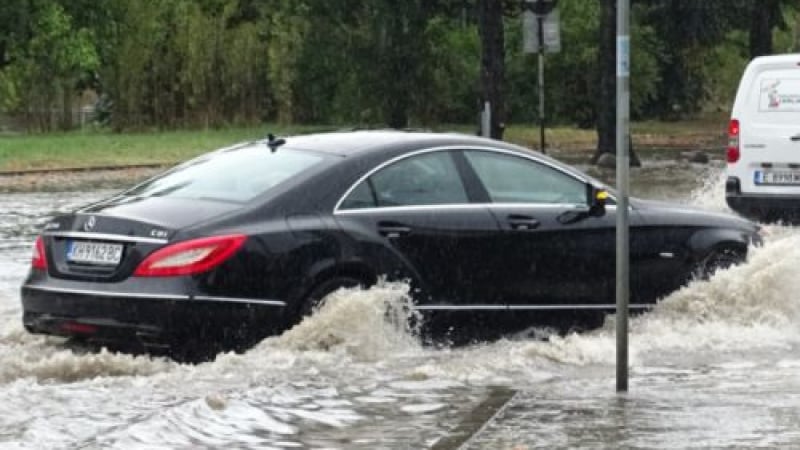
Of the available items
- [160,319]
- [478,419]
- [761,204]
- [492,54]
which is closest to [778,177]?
[761,204]

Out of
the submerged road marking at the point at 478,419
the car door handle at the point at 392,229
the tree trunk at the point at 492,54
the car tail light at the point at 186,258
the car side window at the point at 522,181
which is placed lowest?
the submerged road marking at the point at 478,419

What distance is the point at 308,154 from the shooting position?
9859 millimetres

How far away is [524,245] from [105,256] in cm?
272

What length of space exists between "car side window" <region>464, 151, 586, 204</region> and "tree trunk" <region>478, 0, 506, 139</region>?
957 inches

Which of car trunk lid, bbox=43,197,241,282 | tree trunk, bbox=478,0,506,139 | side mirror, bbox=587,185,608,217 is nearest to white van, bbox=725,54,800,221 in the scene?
side mirror, bbox=587,185,608,217

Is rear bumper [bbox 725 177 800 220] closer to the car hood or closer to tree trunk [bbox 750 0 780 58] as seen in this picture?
the car hood

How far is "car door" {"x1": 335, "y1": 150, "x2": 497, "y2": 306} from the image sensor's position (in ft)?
31.3

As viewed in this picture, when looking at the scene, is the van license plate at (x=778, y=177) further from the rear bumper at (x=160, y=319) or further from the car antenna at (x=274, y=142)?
the rear bumper at (x=160, y=319)

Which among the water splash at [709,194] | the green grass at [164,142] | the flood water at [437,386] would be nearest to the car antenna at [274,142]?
the flood water at [437,386]

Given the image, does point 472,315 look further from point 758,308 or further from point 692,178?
point 692,178

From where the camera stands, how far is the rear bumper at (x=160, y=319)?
8.73m

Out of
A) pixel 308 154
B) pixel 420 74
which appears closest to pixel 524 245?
pixel 308 154

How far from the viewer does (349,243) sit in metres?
9.36

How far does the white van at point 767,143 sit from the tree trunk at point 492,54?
1790 centimetres
